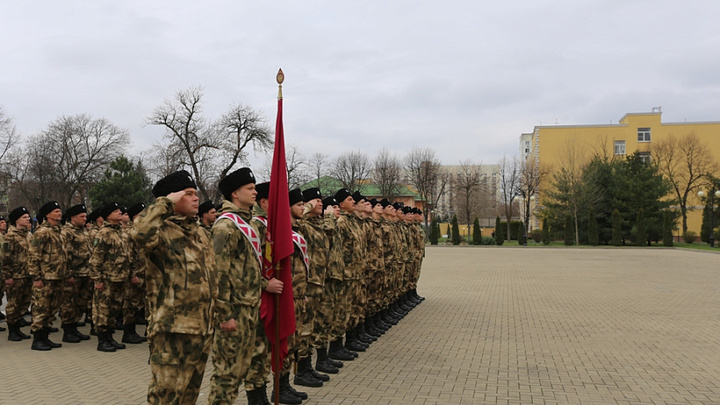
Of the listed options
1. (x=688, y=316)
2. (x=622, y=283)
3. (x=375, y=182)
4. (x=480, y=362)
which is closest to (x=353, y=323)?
(x=480, y=362)

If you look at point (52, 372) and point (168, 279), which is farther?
point (52, 372)

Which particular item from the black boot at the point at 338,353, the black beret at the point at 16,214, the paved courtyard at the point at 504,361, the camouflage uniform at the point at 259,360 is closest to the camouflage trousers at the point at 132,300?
the paved courtyard at the point at 504,361

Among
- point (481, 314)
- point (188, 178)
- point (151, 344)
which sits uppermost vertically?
point (188, 178)

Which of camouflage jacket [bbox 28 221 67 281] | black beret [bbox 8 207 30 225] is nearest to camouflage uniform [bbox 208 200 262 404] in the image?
camouflage jacket [bbox 28 221 67 281]

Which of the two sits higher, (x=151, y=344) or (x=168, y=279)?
(x=168, y=279)

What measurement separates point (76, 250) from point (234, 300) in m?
5.66

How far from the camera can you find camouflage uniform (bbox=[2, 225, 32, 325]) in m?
9.12

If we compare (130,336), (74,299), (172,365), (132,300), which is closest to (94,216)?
(74,299)

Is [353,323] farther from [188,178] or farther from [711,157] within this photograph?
[711,157]

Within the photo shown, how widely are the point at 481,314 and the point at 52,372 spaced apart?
781 centimetres

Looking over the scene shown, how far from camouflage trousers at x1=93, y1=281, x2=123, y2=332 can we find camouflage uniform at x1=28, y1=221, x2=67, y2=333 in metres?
0.70

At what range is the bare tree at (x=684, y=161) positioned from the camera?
56000mm

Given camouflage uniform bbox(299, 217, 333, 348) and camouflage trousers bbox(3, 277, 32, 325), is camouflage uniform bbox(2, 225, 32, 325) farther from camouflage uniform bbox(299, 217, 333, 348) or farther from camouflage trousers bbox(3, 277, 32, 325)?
camouflage uniform bbox(299, 217, 333, 348)

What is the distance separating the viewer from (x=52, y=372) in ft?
22.7
